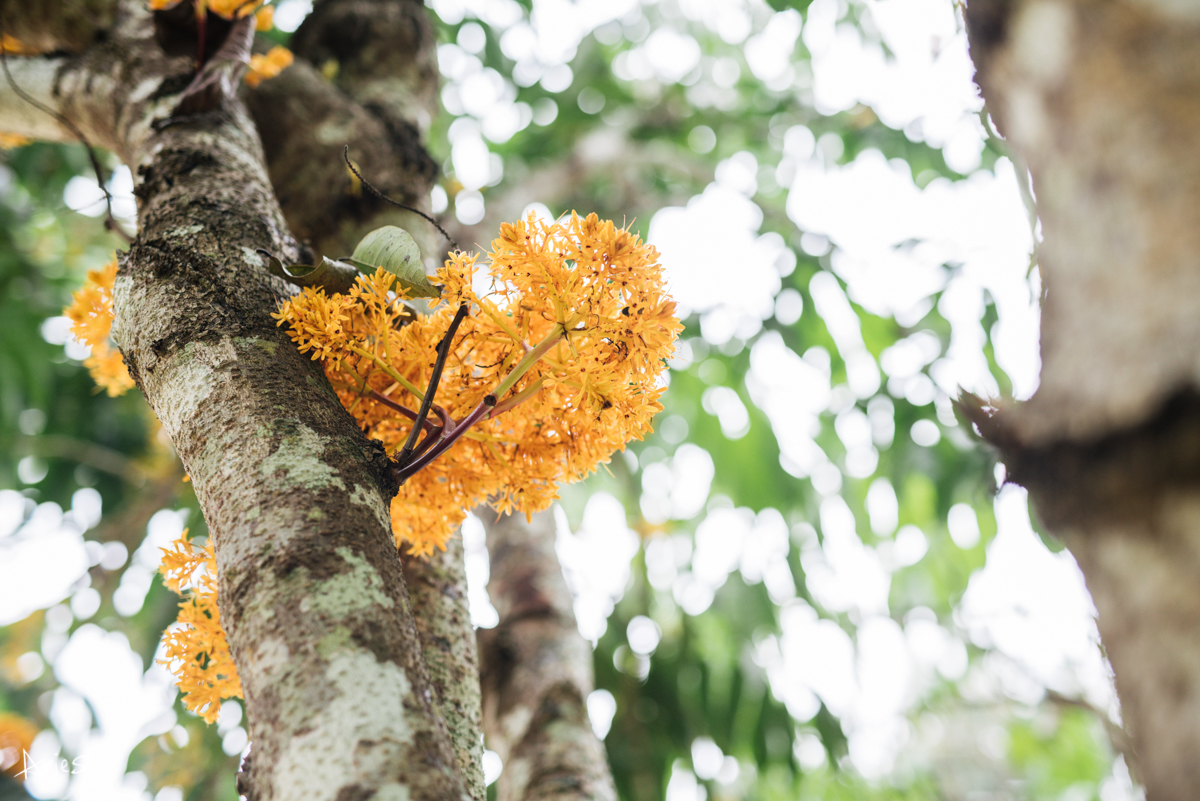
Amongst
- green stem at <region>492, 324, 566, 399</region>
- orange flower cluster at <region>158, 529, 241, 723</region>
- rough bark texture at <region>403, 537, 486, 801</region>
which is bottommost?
rough bark texture at <region>403, 537, 486, 801</region>

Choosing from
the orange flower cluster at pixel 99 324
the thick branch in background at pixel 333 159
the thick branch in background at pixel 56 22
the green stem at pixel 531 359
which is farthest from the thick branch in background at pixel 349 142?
the green stem at pixel 531 359

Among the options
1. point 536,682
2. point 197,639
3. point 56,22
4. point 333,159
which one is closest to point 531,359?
point 197,639

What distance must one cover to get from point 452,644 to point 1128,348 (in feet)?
4.12

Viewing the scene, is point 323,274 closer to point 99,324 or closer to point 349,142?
point 99,324

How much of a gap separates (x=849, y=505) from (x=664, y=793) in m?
2.04

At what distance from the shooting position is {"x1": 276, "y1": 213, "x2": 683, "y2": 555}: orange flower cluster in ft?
3.81

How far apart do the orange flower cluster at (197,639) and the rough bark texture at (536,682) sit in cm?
103

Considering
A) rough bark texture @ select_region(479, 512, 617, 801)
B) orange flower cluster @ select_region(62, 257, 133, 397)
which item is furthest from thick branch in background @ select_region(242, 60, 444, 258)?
rough bark texture @ select_region(479, 512, 617, 801)

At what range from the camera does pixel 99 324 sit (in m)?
Answer: 1.51

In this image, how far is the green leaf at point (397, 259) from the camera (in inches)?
46.0

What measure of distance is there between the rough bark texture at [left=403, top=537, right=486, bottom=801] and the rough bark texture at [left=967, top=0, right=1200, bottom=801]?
98cm

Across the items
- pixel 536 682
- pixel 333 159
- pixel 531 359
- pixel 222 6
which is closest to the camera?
pixel 531 359

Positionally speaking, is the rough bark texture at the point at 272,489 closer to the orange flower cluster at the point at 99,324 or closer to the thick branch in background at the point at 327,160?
the orange flower cluster at the point at 99,324

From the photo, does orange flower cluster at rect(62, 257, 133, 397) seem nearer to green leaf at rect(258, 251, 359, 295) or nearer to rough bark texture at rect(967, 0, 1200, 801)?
green leaf at rect(258, 251, 359, 295)
